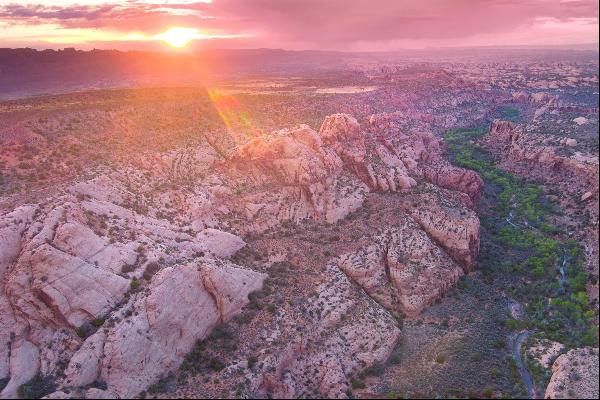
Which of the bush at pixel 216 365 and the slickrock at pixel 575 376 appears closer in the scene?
the bush at pixel 216 365

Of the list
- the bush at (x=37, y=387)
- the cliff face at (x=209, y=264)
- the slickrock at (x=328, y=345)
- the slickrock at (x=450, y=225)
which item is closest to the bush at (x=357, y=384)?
the slickrock at (x=328, y=345)

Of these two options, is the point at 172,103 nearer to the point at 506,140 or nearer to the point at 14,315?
the point at 14,315

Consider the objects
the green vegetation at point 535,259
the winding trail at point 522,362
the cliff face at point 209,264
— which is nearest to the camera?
the cliff face at point 209,264

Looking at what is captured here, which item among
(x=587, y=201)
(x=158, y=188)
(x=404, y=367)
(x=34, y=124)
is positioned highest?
(x=34, y=124)

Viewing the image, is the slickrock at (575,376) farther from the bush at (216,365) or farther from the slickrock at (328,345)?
the bush at (216,365)

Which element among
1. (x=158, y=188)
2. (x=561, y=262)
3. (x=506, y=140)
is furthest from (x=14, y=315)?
(x=506, y=140)

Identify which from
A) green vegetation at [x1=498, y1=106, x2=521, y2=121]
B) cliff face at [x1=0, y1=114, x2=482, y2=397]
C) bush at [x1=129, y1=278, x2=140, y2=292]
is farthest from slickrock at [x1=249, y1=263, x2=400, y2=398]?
green vegetation at [x1=498, y1=106, x2=521, y2=121]

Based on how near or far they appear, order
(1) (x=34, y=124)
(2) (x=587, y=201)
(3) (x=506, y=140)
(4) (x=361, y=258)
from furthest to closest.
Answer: (3) (x=506, y=140)
(2) (x=587, y=201)
(1) (x=34, y=124)
(4) (x=361, y=258)
